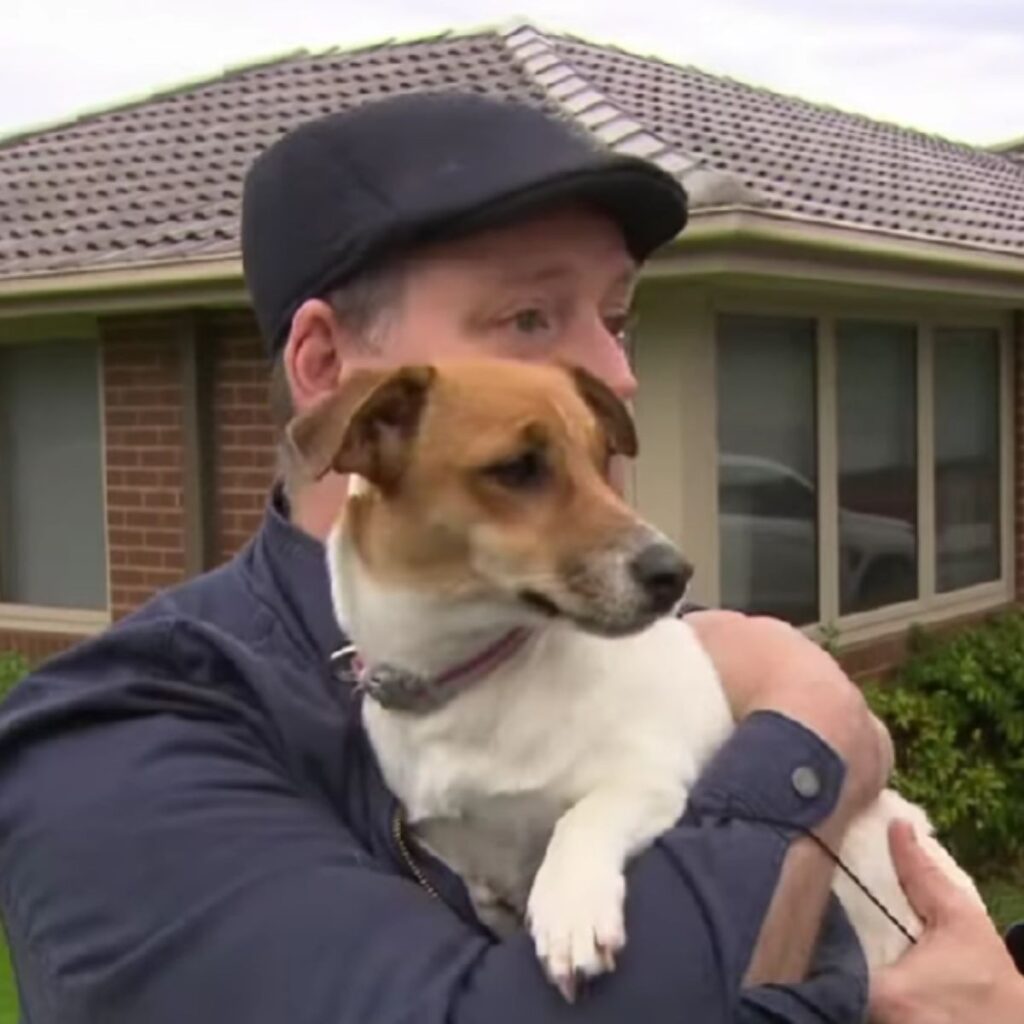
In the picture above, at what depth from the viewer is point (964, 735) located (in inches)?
379

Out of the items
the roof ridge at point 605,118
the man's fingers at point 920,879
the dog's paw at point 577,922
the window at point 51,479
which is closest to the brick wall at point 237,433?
the window at point 51,479

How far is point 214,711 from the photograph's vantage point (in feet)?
6.47

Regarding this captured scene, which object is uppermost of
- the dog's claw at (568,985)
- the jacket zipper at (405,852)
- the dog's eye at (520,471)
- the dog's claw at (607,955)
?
the dog's eye at (520,471)

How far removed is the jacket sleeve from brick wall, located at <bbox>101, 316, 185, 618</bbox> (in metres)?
7.04

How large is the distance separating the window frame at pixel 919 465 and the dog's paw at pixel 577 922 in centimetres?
619

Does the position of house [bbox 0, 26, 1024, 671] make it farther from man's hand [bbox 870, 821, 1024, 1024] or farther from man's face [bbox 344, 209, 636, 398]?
man's hand [bbox 870, 821, 1024, 1024]

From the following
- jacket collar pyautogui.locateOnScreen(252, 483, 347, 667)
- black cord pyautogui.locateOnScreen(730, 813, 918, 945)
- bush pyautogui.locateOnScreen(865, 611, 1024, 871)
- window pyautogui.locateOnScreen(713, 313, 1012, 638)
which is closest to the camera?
black cord pyautogui.locateOnScreen(730, 813, 918, 945)

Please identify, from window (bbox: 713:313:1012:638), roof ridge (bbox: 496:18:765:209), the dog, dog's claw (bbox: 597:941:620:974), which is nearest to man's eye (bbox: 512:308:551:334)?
the dog

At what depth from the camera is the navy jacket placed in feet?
5.60

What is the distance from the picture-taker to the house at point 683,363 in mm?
7949

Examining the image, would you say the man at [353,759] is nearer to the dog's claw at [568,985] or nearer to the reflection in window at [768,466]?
the dog's claw at [568,985]

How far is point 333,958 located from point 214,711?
354mm

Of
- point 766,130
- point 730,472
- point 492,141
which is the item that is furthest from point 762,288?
point 492,141

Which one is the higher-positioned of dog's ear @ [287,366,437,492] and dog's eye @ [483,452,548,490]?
dog's ear @ [287,366,437,492]
